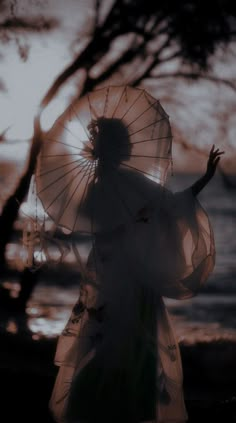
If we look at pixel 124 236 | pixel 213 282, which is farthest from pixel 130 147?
pixel 213 282

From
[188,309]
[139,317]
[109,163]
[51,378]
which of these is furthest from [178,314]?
[109,163]

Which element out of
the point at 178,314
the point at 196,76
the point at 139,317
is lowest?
the point at 139,317

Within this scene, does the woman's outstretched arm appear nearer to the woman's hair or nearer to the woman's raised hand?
the woman's raised hand

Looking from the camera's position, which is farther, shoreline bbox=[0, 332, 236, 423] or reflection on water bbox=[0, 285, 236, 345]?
reflection on water bbox=[0, 285, 236, 345]

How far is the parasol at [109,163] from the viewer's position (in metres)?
4.82

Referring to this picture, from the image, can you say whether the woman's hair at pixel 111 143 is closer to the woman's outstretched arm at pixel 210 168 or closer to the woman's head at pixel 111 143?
the woman's head at pixel 111 143

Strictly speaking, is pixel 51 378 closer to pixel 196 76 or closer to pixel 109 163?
pixel 109 163

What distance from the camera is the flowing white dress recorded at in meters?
4.77

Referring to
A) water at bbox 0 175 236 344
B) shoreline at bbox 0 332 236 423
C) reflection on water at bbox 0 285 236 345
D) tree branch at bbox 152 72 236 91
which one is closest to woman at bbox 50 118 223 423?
shoreline at bbox 0 332 236 423

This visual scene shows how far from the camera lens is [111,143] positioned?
4859mm

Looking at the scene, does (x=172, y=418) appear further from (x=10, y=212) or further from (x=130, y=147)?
(x=10, y=212)

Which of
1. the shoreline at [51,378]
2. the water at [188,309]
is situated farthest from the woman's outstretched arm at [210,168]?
the water at [188,309]

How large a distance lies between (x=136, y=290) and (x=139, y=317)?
0.62 ft

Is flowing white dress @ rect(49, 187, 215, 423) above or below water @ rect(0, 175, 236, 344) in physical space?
below
